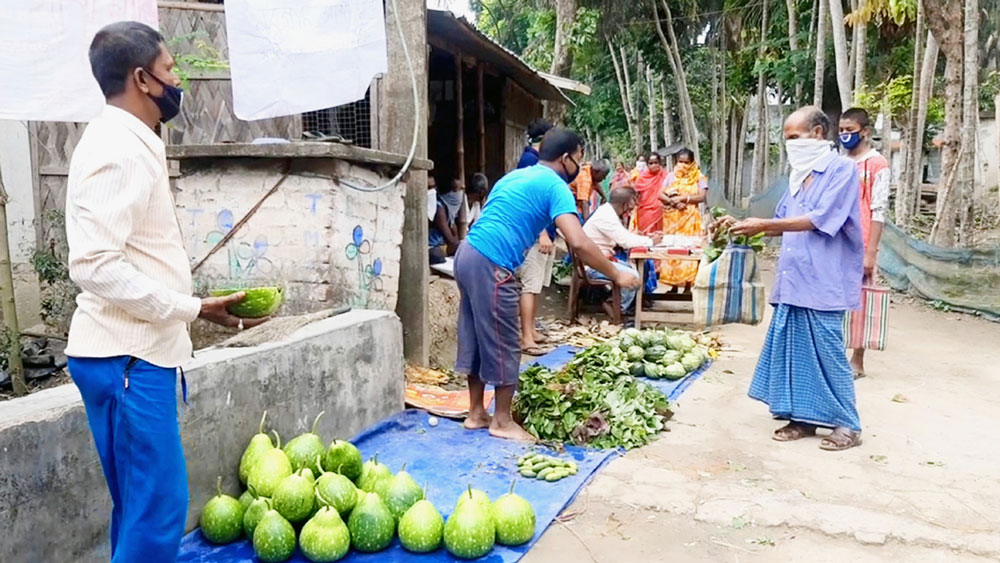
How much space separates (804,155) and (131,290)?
370 centimetres

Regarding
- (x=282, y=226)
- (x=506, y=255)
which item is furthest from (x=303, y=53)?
(x=506, y=255)

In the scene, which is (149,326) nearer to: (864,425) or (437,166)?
(864,425)

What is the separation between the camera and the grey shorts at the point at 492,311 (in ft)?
13.6

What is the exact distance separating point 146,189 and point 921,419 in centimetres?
483

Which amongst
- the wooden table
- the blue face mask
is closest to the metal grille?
the wooden table

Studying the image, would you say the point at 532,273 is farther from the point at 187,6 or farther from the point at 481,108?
the point at 481,108

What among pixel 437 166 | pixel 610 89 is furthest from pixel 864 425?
pixel 610 89

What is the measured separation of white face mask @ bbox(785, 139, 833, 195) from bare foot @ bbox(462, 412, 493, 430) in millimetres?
2288

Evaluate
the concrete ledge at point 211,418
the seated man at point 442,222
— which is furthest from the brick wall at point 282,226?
the seated man at point 442,222

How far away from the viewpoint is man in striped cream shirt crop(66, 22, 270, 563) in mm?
1867

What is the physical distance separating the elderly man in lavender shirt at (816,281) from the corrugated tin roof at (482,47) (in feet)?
12.8

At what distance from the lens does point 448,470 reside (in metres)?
3.83

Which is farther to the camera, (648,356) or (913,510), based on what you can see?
(648,356)

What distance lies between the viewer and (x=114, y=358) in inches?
77.6
